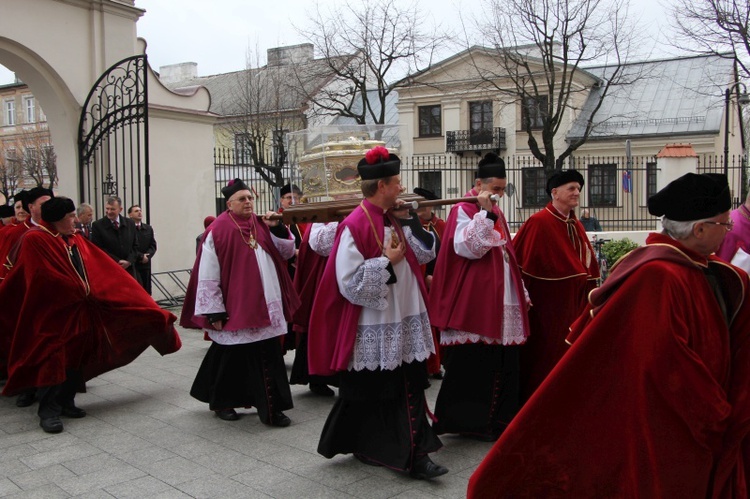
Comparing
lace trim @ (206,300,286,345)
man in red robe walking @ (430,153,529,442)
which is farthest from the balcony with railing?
man in red robe walking @ (430,153,529,442)

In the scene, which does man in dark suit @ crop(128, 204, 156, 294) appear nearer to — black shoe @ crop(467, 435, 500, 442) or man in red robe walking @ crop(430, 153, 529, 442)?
man in red robe walking @ crop(430, 153, 529, 442)

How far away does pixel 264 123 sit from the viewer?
96.1ft

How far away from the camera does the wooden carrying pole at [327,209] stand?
510 cm

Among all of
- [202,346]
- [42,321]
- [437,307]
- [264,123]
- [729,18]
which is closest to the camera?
[437,307]

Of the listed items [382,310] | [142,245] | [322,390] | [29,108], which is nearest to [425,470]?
[382,310]

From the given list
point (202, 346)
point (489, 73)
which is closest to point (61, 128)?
point (202, 346)

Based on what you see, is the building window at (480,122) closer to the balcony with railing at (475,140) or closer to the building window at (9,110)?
the balcony with railing at (475,140)

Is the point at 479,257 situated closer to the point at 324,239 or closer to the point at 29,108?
the point at 324,239

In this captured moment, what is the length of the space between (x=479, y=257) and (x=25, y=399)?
4464mm

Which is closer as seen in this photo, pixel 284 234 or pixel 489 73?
pixel 284 234

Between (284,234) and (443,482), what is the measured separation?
2743mm

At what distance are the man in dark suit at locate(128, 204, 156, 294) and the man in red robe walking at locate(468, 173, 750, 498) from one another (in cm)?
865

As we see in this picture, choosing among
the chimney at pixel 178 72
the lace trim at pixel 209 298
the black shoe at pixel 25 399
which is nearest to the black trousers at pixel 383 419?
the lace trim at pixel 209 298

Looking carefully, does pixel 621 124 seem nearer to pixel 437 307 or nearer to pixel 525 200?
pixel 525 200
